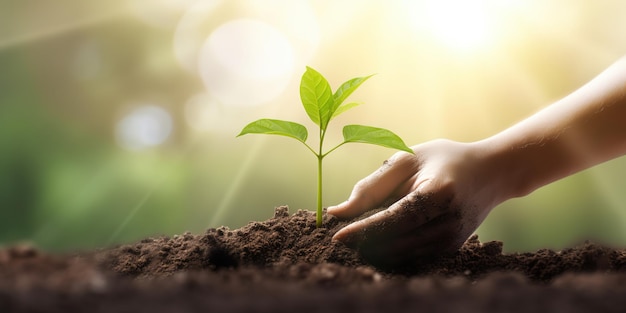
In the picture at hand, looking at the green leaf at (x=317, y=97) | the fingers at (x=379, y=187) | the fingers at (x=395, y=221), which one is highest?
the green leaf at (x=317, y=97)

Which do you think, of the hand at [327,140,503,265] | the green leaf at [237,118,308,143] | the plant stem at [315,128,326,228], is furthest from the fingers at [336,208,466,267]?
the green leaf at [237,118,308,143]

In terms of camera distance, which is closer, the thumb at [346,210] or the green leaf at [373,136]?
the green leaf at [373,136]

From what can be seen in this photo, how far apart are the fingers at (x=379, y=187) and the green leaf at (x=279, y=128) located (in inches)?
8.5

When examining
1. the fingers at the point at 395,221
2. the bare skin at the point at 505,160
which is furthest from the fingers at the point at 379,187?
the fingers at the point at 395,221

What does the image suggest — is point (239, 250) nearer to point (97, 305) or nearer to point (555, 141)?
point (97, 305)

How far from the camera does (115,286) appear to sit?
1.82 ft

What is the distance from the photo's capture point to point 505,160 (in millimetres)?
1316

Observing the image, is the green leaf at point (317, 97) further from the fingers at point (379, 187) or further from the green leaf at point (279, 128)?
the fingers at point (379, 187)

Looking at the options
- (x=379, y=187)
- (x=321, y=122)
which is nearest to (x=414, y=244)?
(x=379, y=187)

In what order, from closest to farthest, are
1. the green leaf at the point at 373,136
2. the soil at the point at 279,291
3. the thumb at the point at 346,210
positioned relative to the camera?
the soil at the point at 279,291
the green leaf at the point at 373,136
the thumb at the point at 346,210

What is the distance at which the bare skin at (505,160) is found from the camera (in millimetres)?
1210

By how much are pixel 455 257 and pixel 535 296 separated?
2.38 ft

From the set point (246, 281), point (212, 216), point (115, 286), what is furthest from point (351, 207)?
point (212, 216)

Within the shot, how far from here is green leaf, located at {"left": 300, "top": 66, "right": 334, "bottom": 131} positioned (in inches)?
45.2
